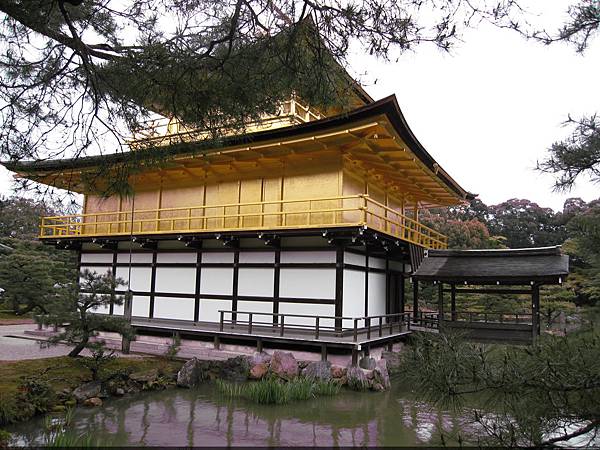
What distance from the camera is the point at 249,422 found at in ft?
23.9

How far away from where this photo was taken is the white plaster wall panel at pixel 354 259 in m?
12.0

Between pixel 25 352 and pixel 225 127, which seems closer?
pixel 225 127

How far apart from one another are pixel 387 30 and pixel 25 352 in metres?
11.3

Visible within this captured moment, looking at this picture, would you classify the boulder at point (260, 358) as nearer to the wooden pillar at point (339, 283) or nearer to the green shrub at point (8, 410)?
the wooden pillar at point (339, 283)

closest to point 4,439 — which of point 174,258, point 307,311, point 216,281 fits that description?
point 307,311

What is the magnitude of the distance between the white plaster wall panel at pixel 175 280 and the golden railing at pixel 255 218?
49.5 inches

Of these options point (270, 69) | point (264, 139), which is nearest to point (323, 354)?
point (264, 139)

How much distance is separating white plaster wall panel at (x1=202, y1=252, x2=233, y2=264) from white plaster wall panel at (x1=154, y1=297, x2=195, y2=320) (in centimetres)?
129

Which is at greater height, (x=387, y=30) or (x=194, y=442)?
(x=387, y=30)

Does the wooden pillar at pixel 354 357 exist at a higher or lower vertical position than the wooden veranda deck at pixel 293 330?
lower

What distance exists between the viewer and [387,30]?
4.55 m

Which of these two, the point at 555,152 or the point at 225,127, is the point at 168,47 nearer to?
the point at 225,127

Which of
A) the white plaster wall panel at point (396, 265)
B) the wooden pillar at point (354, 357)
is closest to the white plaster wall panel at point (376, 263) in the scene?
the white plaster wall panel at point (396, 265)

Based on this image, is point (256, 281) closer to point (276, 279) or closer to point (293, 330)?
point (276, 279)
